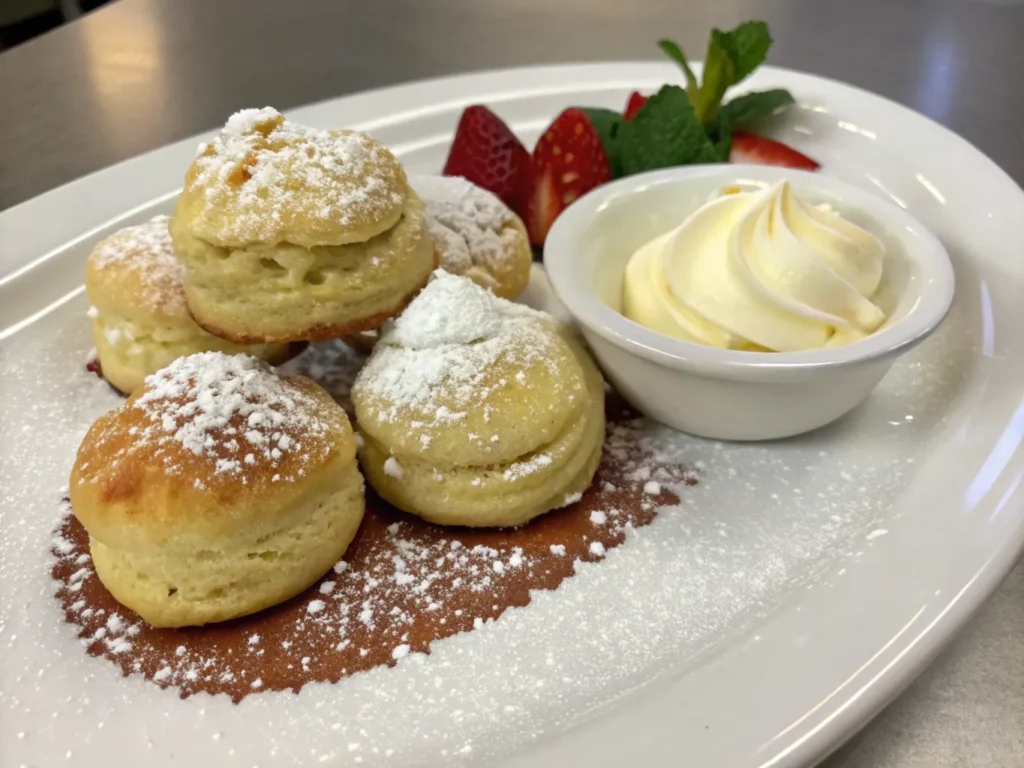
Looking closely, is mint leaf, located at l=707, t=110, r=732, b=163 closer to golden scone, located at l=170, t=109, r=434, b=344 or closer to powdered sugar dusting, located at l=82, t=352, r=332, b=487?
golden scone, located at l=170, t=109, r=434, b=344

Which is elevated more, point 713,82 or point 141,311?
point 713,82

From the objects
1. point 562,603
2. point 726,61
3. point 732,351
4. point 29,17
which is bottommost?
point 29,17

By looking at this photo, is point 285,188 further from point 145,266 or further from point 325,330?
point 145,266

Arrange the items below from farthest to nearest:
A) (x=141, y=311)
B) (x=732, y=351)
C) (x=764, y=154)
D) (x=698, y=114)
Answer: (x=698, y=114) → (x=764, y=154) → (x=141, y=311) → (x=732, y=351)

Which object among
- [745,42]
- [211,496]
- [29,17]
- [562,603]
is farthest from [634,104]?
[29,17]

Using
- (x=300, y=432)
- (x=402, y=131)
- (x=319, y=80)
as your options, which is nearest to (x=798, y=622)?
(x=300, y=432)

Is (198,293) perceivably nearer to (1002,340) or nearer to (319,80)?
(1002,340)

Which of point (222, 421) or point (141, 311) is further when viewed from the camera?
point (141, 311)
